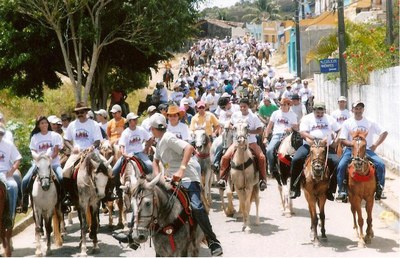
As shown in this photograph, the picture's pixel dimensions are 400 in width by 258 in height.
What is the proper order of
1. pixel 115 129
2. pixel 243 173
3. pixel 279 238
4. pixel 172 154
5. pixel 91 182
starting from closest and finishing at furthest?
pixel 172 154 < pixel 91 182 < pixel 279 238 < pixel 243 173 < pixel 115 129

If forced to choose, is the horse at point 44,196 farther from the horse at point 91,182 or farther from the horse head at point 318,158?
the horse head at point 318,158

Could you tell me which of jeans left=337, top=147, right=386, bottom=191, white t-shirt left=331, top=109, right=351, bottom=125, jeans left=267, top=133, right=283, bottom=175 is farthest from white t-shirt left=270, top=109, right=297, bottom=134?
jeans left=337, top=147, right=386, bottom=191

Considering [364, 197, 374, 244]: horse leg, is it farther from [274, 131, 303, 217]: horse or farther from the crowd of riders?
[274, 131, 303, 217]: horse

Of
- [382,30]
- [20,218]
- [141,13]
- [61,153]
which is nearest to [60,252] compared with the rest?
Answer: [61,153]

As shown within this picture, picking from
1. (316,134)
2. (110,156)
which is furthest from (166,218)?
(110,156)

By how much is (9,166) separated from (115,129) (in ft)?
15.0

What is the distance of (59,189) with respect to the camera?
1305cm

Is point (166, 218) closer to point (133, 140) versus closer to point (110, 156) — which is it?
point (133, 140)

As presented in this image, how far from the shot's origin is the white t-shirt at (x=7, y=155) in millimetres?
12148

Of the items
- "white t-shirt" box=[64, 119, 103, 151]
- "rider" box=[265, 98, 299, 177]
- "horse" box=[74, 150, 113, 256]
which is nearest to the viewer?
"horse" box=[74, 150, 113, 256]

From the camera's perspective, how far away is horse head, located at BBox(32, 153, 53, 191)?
40.1 ft

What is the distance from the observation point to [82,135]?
13.5m

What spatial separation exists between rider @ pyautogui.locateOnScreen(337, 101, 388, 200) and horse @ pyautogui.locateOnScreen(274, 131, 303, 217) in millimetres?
2301

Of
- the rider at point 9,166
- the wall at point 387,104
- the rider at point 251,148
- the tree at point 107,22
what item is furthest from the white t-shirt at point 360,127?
the tree at point 107,22
